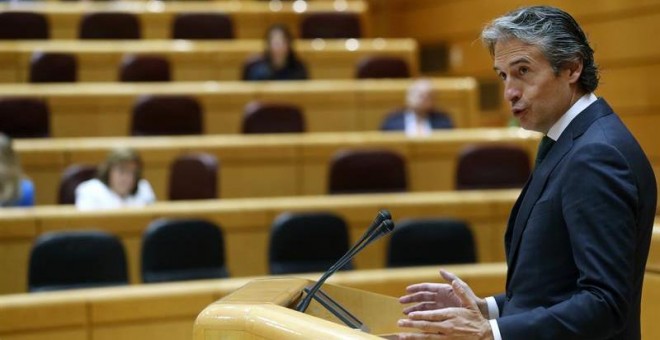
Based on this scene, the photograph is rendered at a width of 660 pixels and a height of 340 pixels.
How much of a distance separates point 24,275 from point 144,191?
71 centimetres

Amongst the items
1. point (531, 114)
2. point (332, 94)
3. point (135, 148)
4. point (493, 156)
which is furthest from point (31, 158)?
point (531, 114)

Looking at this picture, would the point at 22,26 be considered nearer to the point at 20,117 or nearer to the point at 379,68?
the point at 20,117

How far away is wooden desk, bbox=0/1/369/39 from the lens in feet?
20.2

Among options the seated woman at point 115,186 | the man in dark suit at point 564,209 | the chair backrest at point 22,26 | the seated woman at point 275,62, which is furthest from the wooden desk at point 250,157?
the man in dark suit at point 564,209

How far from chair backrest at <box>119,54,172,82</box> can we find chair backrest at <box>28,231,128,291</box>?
2195 millimetres

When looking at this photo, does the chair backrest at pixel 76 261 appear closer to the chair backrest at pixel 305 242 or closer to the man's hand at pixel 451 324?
the chair backrest at pixel 305 242

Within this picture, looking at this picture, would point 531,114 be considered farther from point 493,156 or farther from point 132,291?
point 493,156

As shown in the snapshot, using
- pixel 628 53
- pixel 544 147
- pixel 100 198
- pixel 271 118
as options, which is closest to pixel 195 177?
pixel 100 198

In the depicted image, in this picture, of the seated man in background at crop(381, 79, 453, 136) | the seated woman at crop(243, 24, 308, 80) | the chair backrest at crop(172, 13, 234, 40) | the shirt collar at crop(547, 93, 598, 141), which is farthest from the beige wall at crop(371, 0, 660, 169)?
the shirt collar at crop(547, 93, 598, 141)

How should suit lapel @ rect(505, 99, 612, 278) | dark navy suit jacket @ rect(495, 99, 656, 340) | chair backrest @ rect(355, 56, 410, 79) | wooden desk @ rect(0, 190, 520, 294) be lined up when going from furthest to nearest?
chair backrest @ rect(355, 56, 410, 79) < wooden desk @ rect(0, 190, 520, 294) < suit lapel @ rect(505, 99, 612, 278) < dark navy suit jacket @ rect(495, 99, 656, 340)

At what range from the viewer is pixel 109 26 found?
6027mm

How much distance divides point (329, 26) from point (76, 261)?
344 centimetres

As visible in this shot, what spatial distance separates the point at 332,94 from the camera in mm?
5258

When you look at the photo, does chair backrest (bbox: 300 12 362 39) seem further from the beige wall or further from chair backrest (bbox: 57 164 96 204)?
chair backrest (bbox: 57 164 96 204)
